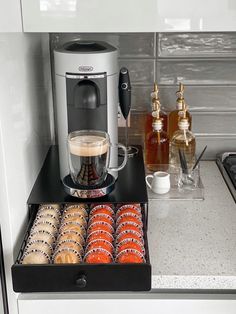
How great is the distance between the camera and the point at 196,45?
1.49 m

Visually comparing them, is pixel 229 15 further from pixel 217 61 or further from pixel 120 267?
pixel 120 267

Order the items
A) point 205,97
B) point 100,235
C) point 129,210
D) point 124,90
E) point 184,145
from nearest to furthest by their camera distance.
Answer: point 100,235 → point 129,210 → point 124,90 → point 184,145 → point 205,97

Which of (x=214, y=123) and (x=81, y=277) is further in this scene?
(x=214, y=123)

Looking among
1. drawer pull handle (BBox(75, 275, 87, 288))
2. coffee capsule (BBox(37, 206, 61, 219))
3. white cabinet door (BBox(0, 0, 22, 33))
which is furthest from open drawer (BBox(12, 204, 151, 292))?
white cabinet door (BBox(0, 0, 22, 33))

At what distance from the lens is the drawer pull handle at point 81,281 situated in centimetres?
97

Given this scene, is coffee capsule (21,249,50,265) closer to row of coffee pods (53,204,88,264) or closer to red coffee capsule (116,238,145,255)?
row of coffee pods (53,204,88,264)

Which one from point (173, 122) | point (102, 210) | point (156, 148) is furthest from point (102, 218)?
point (173, 122)

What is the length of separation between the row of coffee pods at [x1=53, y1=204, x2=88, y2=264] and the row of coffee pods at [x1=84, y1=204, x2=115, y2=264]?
0.05 feet

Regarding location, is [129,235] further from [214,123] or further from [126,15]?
[214,123]

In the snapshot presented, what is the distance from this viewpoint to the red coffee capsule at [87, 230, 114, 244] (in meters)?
1.06

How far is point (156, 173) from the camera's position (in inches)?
54.0

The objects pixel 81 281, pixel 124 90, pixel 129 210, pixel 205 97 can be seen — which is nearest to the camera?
pixel 81 281

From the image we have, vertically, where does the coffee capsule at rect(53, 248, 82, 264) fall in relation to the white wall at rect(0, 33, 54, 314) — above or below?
below

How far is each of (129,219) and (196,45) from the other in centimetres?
65
